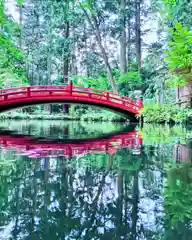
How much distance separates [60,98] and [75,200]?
44.5 feet

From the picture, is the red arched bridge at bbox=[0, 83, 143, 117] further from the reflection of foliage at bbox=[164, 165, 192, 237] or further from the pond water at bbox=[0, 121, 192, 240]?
the reflection of foliage at bbox=[164, 165, 192, 237]

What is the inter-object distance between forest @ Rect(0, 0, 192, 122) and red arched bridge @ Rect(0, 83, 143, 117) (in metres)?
1.02

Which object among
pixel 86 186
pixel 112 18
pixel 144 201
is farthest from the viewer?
pixel 112 18

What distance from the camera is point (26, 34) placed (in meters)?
33.3

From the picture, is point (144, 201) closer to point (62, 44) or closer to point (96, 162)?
point (96, 162)

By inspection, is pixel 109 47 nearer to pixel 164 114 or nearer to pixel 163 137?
pixel 164 114

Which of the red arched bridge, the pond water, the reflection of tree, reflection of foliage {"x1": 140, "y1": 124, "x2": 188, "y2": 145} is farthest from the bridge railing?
the reflection of tree

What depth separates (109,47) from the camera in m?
32.7

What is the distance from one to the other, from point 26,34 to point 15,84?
12087mm

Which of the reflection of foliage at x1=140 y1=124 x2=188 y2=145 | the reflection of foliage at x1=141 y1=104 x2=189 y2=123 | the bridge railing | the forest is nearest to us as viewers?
the reflection of foliage at x1=140 y1=124 x2=188 y2=145

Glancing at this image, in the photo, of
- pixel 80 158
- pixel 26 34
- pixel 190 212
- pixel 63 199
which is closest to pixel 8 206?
pixel 63 199

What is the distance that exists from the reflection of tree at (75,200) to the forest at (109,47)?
7032 millimetres

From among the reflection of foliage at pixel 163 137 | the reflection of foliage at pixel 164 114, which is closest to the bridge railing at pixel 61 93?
the reflection of foliage at pixel 164 114

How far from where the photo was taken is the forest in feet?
47.9
